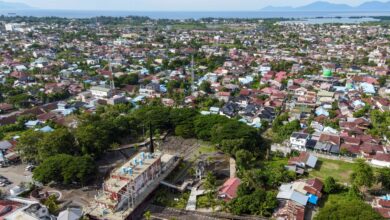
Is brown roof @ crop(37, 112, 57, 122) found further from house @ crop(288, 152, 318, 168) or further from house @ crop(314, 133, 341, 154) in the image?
house @ crop(314, 133, 341, 154)

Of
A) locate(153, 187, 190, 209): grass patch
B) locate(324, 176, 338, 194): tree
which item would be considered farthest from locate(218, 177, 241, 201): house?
locate(324, 176, 338, 194): tree

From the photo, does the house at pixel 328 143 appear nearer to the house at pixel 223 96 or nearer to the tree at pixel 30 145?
the house at pixel 223 96

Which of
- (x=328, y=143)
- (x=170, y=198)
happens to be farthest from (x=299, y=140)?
(x=170, y=198)

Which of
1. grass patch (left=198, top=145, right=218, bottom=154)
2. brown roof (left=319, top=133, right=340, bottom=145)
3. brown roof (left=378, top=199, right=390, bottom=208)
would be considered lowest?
grass patch (left=198, top=145, right=218, bottom=154)

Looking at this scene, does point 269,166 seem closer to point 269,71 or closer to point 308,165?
point 308,165

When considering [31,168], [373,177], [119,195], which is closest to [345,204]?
[373,177]

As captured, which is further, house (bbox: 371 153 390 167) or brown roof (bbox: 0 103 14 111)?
brown roof (bbox: 0 103 14 111)

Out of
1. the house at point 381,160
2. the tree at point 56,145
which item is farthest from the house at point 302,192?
the tree at point 56,145
